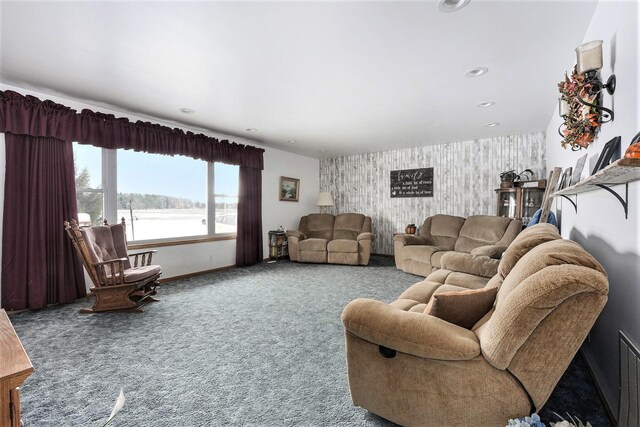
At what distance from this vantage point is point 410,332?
1.28 meters

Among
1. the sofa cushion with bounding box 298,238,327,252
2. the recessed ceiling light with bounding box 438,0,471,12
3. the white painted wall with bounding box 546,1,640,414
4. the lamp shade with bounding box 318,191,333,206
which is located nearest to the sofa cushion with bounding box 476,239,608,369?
the white painted wall with bounding box 546,1,640,414

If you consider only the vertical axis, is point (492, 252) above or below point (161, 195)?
below

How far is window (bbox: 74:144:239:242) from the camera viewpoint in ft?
12.3

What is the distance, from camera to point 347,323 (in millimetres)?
1438

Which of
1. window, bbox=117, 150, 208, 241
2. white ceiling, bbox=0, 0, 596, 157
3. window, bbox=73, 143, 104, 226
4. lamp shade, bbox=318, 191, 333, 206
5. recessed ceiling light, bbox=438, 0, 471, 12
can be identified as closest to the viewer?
recessed ceiling light, bbox=438, 0, 471, 12

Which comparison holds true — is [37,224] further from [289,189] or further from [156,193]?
[289,189]

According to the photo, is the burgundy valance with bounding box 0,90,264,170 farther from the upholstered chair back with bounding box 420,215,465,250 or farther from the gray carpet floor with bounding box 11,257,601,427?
the upholstered chair back with bounding box 420,215,465,250

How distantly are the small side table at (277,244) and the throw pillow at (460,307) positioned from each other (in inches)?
186

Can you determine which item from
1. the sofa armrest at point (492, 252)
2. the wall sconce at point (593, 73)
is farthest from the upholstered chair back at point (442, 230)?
the wall sconce at point (593, 73)

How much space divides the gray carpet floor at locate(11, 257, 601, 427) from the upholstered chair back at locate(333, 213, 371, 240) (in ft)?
8.30

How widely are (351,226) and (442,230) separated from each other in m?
1.81

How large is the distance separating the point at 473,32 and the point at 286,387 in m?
2.66

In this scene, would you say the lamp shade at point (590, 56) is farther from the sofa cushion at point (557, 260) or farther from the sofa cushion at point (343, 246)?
the sofa cushion at point (343, 246)

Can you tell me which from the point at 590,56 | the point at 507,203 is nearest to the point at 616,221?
the point at 590,56
